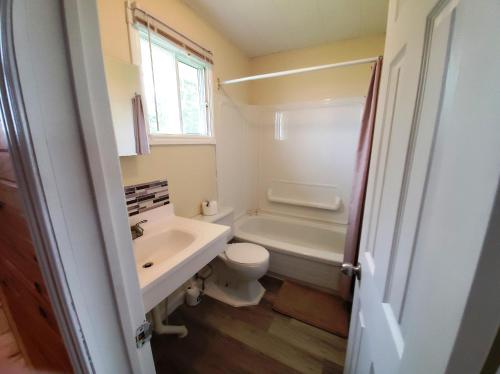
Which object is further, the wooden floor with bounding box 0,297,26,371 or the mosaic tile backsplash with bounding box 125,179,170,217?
the mosaic tile backsplash with bounding box 125,179,170,217

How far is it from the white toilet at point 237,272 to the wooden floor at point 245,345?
0.40ft

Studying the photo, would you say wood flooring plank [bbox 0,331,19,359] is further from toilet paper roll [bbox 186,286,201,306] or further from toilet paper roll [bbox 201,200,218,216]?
toilet paper roll [bbox 201,200,218,216]

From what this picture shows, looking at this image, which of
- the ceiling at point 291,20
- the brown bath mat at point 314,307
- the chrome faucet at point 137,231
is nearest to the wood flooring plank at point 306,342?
the brown bath mat at point 314,307

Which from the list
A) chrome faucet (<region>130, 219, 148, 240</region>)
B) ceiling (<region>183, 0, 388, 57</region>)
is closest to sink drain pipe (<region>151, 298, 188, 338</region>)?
chrome faucet (<region>130, 219, 148, 240</region>)

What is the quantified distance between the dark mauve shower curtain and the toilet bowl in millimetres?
736

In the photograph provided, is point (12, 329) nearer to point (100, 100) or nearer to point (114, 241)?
point (114, 241)

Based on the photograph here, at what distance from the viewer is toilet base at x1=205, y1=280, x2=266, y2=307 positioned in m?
1.77

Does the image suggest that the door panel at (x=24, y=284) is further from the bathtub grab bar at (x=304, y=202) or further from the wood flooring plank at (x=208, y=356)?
the bathtub grab bar at (x=304, y=202)

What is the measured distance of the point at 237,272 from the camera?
1712 mm

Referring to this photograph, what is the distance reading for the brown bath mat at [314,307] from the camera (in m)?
1.55

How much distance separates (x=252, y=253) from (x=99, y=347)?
1.44 m

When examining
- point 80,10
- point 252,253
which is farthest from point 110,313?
point 252,253

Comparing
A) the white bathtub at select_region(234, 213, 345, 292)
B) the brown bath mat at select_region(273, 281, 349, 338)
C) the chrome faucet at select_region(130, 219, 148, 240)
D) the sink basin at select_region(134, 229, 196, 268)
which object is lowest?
the brown bath mat at select_region(273, 281, 349, 338)

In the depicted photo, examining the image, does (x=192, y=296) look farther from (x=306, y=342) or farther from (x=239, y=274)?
(x=306, y=342)
